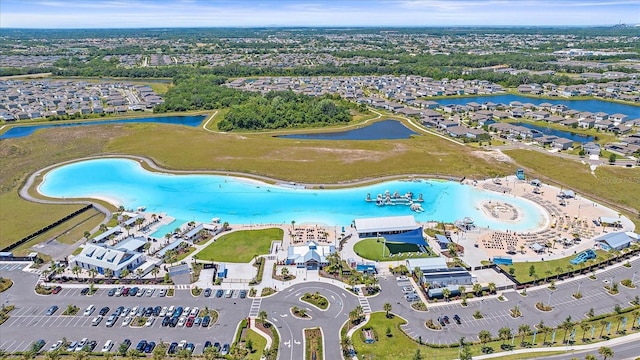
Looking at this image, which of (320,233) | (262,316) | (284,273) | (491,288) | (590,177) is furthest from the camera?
(590,177)

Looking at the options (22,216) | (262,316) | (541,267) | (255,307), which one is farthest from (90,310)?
(541,267)

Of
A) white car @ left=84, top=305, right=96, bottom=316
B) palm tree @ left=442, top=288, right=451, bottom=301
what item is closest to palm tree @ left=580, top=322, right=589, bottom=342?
palm tree @ left=442, top=288, right=451, bottom=301

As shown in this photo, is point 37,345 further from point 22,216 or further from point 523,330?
point 523,330

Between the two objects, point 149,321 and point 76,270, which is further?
point 76,270

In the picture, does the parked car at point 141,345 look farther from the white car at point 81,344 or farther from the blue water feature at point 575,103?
the blue water feature at point 575,103

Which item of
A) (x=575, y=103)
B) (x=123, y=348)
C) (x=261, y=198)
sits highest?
(x=575, y=103)

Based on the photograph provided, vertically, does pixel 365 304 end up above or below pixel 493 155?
below

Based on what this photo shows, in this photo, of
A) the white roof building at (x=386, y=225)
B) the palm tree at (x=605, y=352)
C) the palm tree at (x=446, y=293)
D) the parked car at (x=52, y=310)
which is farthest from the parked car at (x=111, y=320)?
the palm tree at (x=605, y=352)

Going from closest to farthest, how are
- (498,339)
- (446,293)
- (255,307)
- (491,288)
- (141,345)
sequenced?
(141,345)
(498,339)
(255,307)
(446,293)
(491,288)

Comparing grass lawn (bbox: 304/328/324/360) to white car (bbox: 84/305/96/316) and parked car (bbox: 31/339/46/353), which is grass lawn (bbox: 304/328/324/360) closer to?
white car (bbox: 84/305/96/316)
